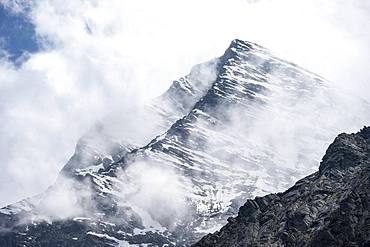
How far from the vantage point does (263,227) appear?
19775 cm

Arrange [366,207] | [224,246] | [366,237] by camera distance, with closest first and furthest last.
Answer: [366,237]
[366,207]
[224,246]

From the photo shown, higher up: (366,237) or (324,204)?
(324,204)

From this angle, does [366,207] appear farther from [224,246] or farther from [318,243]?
[224,246]

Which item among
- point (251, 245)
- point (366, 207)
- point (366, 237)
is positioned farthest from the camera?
point (251, 245)

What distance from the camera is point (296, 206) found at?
655 feet

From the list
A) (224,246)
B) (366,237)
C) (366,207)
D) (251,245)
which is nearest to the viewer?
(366,237)

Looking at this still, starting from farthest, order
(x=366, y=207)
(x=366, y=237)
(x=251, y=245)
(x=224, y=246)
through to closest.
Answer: (x=224, y=246) < (x=251, y=245) < (x=366, y=207) < (x=366, y=237)

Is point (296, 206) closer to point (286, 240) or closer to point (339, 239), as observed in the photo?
point (286, 240)

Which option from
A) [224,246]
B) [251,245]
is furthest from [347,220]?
[224,246]

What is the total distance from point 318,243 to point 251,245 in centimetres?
2428

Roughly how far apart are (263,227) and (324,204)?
51.8 feet

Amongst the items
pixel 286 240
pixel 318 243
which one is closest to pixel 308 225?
pixel 286 240

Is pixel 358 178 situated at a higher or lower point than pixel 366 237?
higher

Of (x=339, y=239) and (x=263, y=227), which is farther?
(x=263, y=227)
